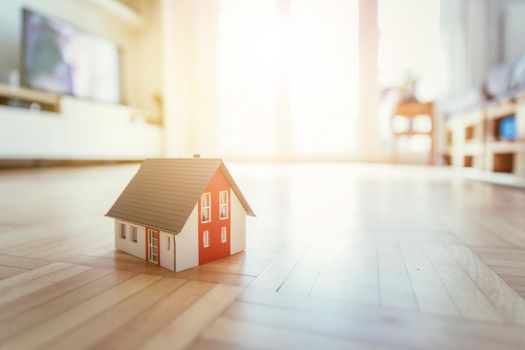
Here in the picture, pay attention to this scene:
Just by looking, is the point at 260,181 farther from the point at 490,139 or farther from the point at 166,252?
the point at 490,139

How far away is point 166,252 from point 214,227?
94mm

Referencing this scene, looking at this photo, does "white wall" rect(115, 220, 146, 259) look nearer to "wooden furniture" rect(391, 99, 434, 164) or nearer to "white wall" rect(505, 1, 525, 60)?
"wooden furniture" rect(391, 99, 434, 164)

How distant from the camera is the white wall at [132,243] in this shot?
628 mm

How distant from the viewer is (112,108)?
13.4 feet

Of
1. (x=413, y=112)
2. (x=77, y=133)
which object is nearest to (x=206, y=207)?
(x=77, y=133)

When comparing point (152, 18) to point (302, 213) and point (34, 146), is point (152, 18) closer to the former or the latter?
point (34, 146)

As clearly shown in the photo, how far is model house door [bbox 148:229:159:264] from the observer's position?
1.97ft

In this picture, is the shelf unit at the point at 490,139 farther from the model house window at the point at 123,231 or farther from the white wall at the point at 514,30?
the model house window at the point at 123,231

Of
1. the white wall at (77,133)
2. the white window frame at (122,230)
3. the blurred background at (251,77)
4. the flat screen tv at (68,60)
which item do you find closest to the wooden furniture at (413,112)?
the blurred background at (251,77)

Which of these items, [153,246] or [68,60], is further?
[68,60]

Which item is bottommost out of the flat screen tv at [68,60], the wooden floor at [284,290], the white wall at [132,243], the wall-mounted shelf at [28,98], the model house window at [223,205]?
the wooden floor at [284,290]

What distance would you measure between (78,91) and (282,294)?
13.9 feet

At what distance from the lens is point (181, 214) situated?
56 centimetres

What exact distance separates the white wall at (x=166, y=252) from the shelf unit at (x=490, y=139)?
7.34 ft
